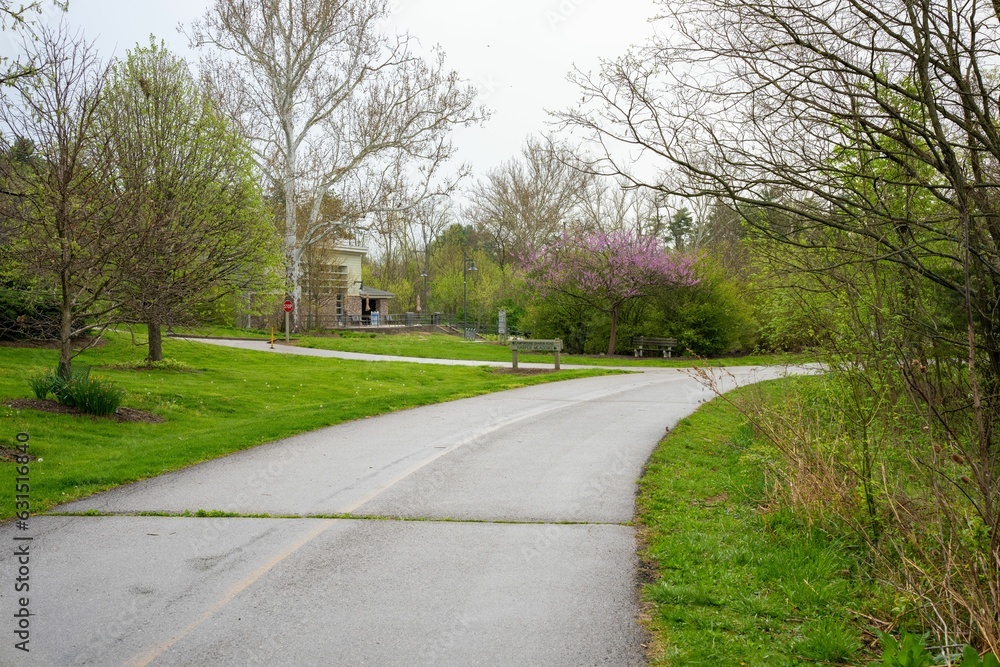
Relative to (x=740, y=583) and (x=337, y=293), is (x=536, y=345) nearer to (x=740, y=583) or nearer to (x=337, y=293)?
(x=740, y=583)

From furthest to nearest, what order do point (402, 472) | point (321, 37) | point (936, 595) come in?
point (321, 37) → point (402, 472) → point (936, 595)

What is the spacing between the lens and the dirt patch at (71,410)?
12.2 metres

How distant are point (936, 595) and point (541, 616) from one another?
2.29 m

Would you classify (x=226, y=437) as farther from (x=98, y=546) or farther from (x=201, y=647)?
(x=201, y=647)

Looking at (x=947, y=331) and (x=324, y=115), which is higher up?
(x=324, y=115)

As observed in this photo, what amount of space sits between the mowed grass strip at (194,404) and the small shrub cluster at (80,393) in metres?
0.31

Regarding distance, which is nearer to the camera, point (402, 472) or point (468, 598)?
point (468, 598)

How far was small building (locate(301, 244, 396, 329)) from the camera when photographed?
4591 cm

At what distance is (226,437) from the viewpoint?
10812 mm

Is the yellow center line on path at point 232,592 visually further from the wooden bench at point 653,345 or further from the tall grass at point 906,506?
the wooden bench at point 653,345

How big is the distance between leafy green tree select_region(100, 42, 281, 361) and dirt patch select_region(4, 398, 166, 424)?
1.64 m

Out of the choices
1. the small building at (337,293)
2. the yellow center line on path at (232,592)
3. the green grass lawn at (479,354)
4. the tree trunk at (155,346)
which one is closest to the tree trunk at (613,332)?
the green grass lawn at (479,354)

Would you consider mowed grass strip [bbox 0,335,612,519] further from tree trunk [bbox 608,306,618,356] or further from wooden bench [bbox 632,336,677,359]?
wooden bench [bbox 632,336,677,359]

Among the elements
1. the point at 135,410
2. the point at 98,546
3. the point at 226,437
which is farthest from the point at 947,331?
the point at 135,410
